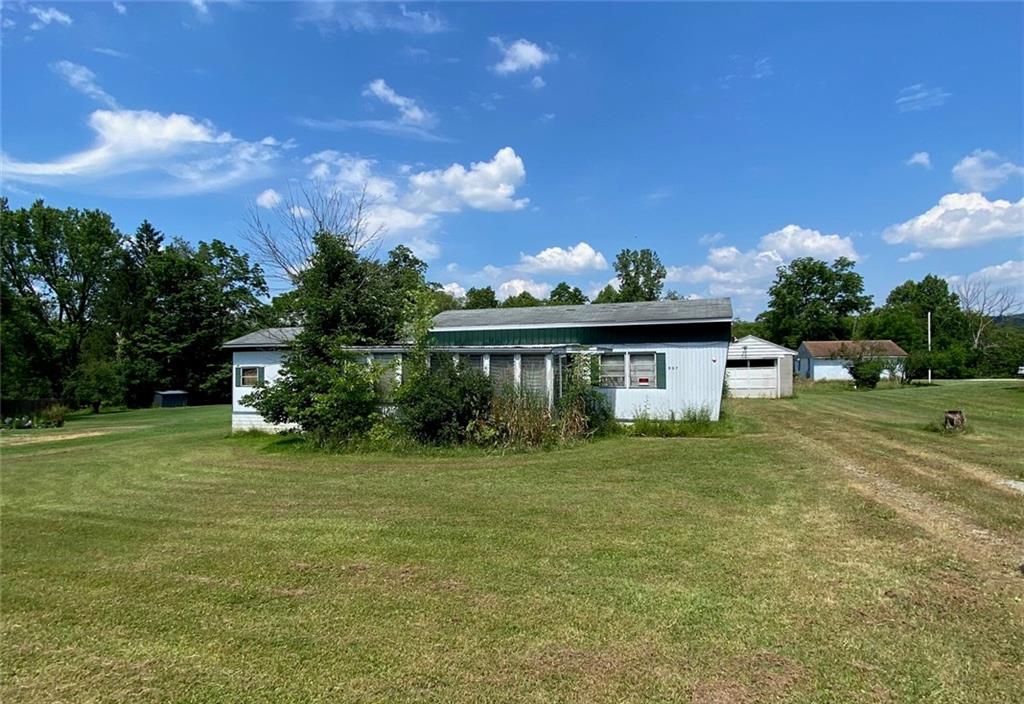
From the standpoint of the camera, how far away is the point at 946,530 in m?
5.16

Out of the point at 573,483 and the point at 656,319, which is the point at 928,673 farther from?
the point at 656,319

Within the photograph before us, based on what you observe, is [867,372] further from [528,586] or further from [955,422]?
[528,586]

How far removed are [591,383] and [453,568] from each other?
9.02 m

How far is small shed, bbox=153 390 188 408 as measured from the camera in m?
33.8

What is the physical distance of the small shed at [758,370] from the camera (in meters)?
24.8

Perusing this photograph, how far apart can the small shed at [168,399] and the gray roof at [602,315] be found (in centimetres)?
2435

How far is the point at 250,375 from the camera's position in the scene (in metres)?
15.9

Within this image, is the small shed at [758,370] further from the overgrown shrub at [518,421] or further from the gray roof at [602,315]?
the overgrown shrub at [518,421]

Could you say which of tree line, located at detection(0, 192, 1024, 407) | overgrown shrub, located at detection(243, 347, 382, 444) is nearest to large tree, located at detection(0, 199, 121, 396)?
tree line, located at detection(0, 192, 1024, 407)

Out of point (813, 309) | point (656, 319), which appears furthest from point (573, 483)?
point (813, 309)

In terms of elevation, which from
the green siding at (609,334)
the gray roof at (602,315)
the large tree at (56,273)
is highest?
the large tree at (56,273)

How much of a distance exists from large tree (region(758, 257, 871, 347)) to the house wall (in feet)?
160

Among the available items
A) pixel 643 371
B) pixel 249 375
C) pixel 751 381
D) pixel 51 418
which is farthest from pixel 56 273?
pixel 751 381

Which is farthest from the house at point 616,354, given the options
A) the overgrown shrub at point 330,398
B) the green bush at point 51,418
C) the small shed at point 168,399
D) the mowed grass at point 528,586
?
the small shed at point 168,399
